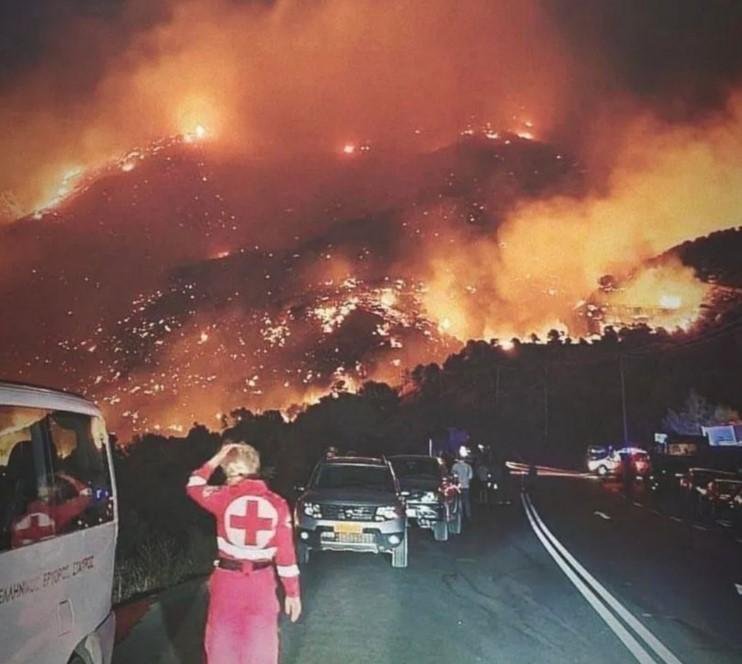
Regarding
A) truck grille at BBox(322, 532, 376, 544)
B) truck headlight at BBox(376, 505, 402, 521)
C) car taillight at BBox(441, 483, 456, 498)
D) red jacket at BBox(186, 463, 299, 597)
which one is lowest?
truck grille at BBox(322, 532, 376, 544)

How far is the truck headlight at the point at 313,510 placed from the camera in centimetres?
1320

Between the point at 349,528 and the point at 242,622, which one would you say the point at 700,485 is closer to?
the point at 349,528

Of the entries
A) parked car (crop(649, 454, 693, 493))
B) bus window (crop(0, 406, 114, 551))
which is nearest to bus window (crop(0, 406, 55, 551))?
bus window (crop(0, 406, 114, 551))

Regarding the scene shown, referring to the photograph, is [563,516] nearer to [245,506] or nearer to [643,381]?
[245,506]

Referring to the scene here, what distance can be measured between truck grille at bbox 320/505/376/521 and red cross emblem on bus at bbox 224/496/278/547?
7.97 metres


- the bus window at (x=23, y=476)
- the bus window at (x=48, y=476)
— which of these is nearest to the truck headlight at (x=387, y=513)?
the bus window at (x=48, y=476)

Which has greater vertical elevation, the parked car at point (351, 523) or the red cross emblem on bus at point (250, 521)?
the red cross emblem on bus at point (250, 521)

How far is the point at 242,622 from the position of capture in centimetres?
512

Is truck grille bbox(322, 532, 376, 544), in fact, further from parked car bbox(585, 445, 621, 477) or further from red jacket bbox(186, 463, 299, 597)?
parked car bbox(585, 445, 621, 477)

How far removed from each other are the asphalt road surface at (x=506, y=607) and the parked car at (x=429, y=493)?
0.43 metres

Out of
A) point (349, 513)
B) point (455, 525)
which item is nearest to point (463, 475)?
point (455, 525)

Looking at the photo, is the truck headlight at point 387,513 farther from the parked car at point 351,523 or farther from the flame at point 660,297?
the flame at point 660,297

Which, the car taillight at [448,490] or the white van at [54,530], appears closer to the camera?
the white van at [54,530]

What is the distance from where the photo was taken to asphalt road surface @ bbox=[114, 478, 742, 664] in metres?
8.13
